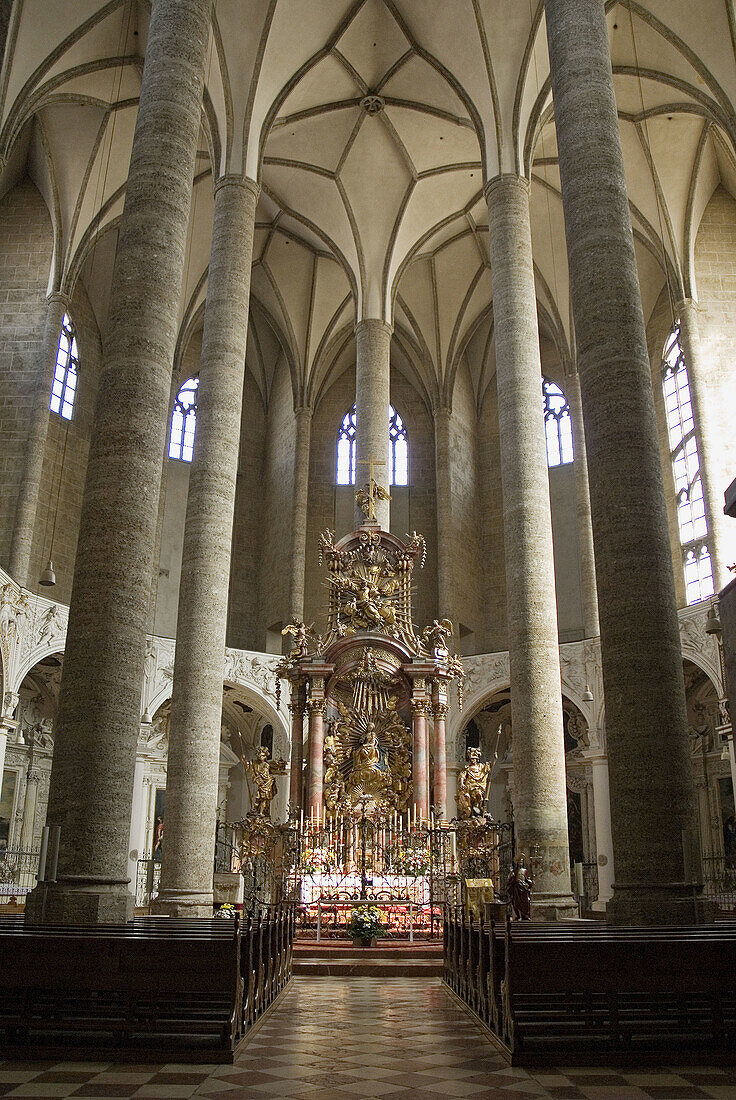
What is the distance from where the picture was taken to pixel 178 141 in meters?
10.1

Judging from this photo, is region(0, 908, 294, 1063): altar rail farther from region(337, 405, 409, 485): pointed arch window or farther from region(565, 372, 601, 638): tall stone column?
region(337, 405, 409, 485): pointed arch window

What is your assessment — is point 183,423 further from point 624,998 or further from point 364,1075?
point 364,1075

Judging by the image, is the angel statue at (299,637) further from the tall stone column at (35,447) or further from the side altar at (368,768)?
the tall stone column at (35,447)

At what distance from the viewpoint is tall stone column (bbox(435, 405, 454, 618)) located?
2636 cm

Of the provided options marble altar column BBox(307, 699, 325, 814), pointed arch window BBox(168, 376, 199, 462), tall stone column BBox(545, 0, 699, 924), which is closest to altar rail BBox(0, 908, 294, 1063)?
tall stone column BBox(545, 0, 699, 924)

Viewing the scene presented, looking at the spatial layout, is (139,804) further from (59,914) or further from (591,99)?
(591,99)

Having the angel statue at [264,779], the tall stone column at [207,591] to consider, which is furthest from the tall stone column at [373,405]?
the angel statue at [264,779]

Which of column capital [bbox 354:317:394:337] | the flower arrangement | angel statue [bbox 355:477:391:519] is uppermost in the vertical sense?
column capital [bbox 354:317:394:337]

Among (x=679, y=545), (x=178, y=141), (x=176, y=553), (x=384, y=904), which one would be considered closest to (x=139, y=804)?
(x=176, y=553)

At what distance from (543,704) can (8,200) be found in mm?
19322

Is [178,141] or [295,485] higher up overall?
[295,485]

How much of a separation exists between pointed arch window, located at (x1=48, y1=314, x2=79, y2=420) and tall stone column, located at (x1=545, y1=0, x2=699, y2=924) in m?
17.5

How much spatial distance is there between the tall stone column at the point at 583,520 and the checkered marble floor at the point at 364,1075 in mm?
16698

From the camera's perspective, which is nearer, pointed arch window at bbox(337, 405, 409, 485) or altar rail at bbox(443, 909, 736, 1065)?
altar rail at bbox(443, 909, 736, 1065)
